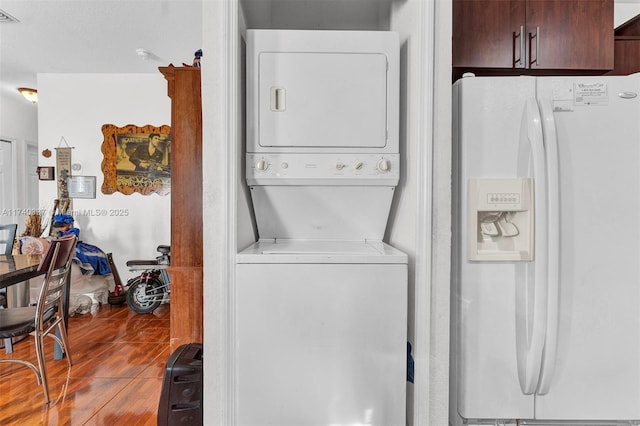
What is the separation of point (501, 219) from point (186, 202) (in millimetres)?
1555

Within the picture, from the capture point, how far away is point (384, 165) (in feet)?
4.25

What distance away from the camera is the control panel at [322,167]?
1.30 metres

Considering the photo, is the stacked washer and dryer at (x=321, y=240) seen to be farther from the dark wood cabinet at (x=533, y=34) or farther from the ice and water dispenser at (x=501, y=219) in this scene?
the dark wood cabinet at (x=533, y=34)

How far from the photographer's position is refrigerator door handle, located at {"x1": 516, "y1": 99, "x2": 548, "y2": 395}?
114 centimetres

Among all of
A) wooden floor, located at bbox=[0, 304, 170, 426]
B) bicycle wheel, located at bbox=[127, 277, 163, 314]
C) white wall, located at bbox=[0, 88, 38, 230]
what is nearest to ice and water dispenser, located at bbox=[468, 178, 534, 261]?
wooden floor, located at bbox=[0, 304, 170, 426]

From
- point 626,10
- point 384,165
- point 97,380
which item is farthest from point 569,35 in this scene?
point 97,380

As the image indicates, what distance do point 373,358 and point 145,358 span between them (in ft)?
8.06

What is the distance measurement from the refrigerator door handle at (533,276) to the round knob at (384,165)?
0.45 m

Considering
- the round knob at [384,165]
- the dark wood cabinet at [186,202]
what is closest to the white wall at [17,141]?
the dark wood cabinet at [186,202]

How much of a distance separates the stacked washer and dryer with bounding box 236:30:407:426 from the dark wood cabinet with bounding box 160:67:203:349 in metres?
0.62

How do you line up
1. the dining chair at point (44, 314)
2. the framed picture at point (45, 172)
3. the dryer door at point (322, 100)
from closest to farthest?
1. the dryer door at point (322, 100)
2. the dining chair at point (44, 314)
3. the framed picture at point (45, 172)

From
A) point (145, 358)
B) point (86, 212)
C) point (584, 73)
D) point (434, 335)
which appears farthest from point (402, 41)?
point (86, 212)

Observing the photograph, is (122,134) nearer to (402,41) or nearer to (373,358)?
(402,41)

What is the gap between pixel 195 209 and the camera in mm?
1919
